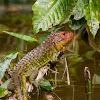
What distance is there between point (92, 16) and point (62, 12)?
39cm

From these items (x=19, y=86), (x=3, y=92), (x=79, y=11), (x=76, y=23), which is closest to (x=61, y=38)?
(x=76, y=23)

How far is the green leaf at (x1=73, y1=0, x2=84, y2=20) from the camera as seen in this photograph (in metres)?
3.28

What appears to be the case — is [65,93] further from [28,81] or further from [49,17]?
[49,17]

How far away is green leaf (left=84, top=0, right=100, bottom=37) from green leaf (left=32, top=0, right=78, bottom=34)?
0.20 meters

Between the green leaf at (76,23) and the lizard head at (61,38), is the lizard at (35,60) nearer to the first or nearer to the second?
the lizard head at (61,38)

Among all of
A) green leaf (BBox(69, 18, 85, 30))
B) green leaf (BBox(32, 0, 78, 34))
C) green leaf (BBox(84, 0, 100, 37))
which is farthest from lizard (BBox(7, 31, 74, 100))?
green leaf (BBox(84, 0, 100, 37))

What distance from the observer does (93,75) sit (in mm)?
3771

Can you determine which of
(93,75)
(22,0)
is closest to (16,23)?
(22,0)

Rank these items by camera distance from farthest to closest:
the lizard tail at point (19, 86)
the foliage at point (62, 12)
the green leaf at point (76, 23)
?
the green leaf at point (76, 23) < the foliage at point (62, 12) < the lizard tail at point (19, 86)

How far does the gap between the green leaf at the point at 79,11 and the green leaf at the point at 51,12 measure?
5 centimetres

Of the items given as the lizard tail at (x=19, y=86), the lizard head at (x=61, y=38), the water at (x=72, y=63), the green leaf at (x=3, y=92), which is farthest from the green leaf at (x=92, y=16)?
the green leaf at (x=3, y=92)

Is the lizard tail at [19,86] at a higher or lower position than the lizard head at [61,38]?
lower

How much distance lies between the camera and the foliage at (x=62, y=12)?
10.5ft

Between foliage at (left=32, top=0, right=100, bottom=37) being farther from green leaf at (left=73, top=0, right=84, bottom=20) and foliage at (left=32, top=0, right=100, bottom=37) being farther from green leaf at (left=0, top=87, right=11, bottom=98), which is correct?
green leaf at (left=0, top=87, right=11, bottom=98)
